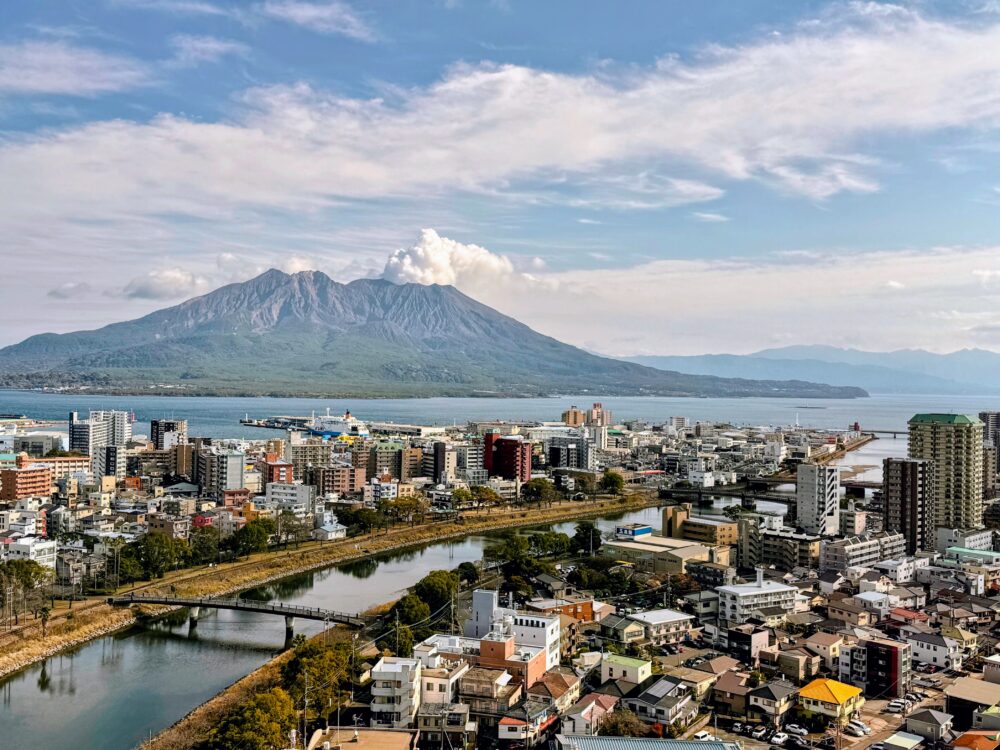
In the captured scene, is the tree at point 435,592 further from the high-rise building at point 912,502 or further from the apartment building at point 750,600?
the high-rise building at point 912,502

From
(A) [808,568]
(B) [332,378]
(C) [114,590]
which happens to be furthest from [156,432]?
(B) [332,378]

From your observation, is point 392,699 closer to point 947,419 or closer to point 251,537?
point 251,537

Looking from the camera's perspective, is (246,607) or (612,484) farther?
(612,484)

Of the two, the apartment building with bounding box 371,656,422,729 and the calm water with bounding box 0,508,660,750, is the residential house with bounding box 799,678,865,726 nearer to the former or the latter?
the apartment building with bounding box 371,656,422,729

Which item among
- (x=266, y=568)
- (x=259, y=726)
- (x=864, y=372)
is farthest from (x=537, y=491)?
(x=864, y=372)

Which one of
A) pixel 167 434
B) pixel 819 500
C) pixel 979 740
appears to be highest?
pixel 167 434

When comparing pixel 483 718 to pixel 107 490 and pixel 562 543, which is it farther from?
pixel 107 490

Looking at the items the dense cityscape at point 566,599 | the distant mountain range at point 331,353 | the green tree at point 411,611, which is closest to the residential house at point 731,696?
the dense cityscape at point 566,599
